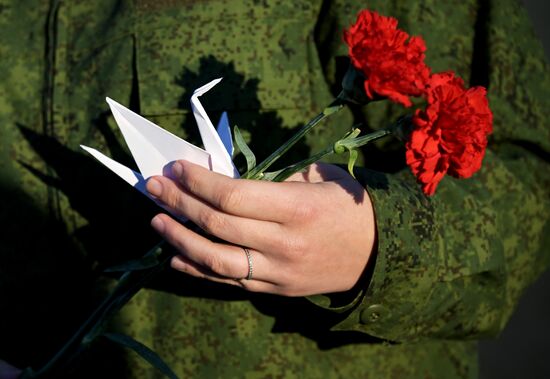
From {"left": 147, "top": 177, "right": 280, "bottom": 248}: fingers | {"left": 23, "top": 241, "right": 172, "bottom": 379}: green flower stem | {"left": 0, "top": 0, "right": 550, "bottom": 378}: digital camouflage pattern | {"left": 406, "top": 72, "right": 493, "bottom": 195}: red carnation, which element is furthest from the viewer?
{"left": 0, "top": 0, "right": 550, "bottom": 378}: digital camouflage pattern

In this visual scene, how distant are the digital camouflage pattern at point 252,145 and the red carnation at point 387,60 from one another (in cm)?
36

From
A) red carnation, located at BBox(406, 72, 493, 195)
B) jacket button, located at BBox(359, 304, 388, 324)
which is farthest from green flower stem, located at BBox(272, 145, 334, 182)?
jacket button, located at BBox(359, 304, 388, 324)

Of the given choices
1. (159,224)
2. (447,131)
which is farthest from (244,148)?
(447,131)

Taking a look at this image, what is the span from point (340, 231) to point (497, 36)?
0.50m

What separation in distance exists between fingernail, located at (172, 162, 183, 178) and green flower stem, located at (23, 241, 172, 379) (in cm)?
13

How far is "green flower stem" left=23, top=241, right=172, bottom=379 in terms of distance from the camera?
992mm

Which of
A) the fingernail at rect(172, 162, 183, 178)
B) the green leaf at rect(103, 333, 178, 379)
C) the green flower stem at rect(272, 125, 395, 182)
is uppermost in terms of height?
the fingernail at rect(172, 162, 183, 178)

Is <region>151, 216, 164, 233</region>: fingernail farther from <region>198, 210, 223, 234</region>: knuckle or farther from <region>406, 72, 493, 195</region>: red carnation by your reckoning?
<region>406, 72, 493, 195</region>: red carnation

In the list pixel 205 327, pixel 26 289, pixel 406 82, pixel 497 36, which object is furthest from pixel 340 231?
pixel 26 289

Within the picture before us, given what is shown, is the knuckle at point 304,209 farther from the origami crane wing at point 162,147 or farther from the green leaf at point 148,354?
the green leaf at point 148,354

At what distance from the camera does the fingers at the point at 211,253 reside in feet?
3.01

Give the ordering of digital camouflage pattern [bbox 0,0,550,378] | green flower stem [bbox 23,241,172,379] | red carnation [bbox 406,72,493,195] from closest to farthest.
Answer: red carnation [bbox 406,72,493,195] < green flower stem [bbox 23,241,172,379] < digital camouflage pattern [bbox 0,0,550,378]

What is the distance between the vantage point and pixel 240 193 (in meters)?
0.86

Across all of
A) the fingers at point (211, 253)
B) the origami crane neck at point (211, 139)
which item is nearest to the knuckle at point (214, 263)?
the fingers at point (211, 253)
